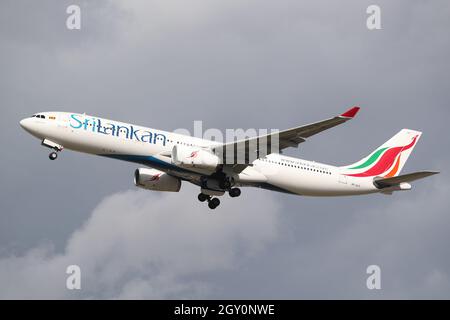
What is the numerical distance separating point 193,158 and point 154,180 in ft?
20.4

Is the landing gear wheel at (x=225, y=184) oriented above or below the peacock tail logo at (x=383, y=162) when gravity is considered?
below

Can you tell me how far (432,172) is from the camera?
156ft

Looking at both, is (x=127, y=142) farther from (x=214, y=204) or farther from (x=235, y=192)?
(x=214, y=204)

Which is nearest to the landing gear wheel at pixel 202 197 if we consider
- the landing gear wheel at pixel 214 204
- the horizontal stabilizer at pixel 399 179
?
the landing gear wheel at pixel 214 204

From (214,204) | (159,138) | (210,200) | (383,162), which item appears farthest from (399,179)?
(159,138)

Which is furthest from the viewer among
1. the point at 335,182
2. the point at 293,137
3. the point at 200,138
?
the point at 335,182

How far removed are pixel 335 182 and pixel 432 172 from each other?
721 cm

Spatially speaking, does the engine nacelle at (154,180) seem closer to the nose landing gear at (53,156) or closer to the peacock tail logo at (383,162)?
the nose landing gear at (53,156)

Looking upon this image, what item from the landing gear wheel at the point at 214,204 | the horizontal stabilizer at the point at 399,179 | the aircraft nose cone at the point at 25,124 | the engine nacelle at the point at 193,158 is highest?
the aircraft nose cone at the point at 25,124

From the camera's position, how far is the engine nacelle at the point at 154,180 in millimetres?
52750

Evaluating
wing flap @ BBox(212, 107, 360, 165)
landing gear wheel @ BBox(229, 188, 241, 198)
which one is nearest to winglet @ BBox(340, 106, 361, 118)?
wing flap @ BBox(212, 107, 360, 165)

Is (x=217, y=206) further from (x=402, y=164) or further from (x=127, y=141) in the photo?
(x=402, y=164)

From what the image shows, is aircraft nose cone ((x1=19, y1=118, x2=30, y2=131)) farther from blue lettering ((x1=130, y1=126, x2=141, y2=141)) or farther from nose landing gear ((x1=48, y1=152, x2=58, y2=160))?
blue lettering ((x1=130, y1=126, x2=141, y2=141))

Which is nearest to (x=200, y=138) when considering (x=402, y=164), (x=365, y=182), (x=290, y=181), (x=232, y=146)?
(x=232, y=146)
